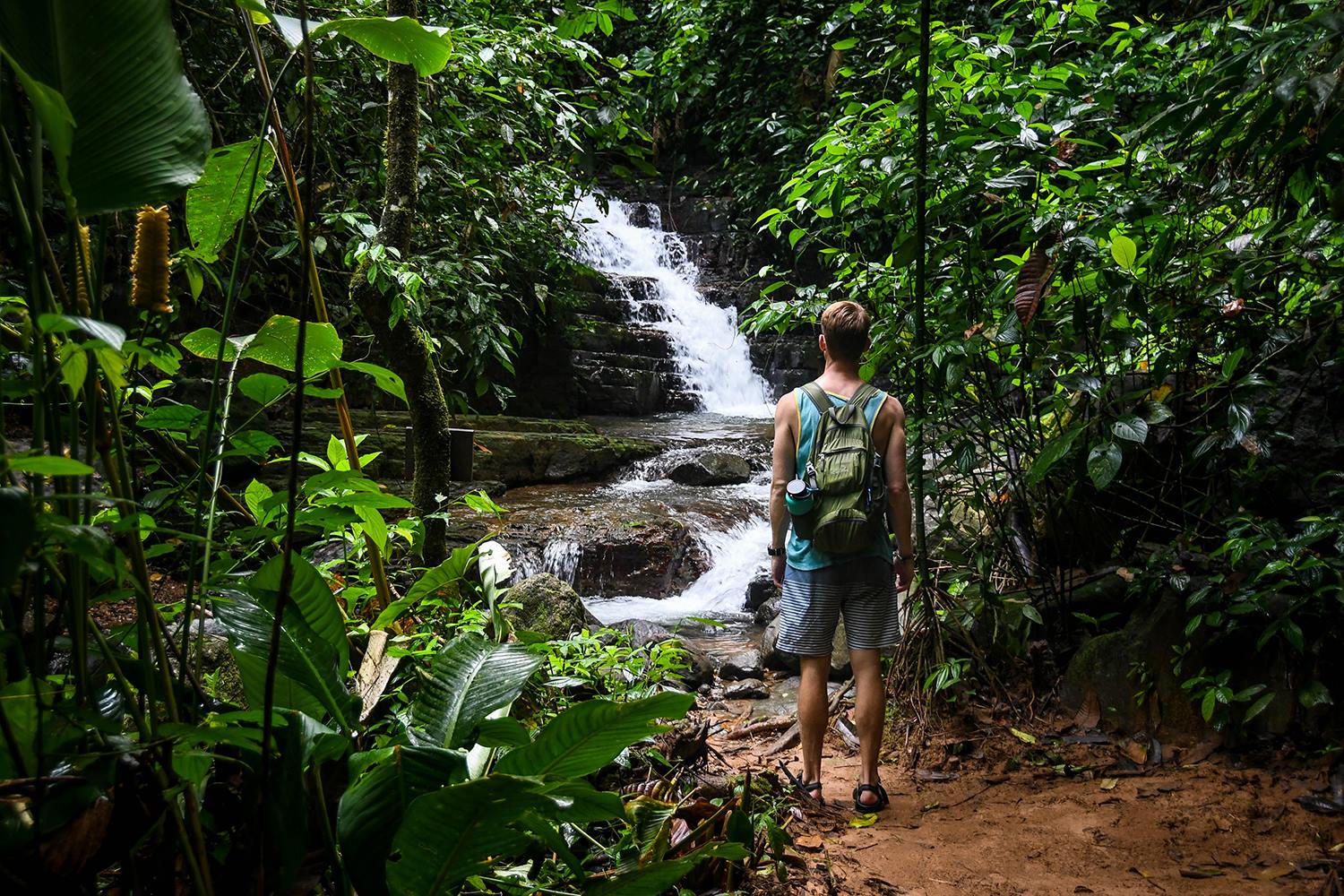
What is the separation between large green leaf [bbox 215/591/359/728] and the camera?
3.93 feet

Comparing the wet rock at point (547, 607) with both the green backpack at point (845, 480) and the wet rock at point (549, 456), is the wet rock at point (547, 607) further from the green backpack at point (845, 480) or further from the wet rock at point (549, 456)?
the wet rock at point (549, 456)

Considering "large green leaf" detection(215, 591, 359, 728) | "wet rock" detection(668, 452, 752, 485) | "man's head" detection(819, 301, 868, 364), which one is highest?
"man's head" detection(819, 301, 868, 364)

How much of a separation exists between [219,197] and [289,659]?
729 millimetres

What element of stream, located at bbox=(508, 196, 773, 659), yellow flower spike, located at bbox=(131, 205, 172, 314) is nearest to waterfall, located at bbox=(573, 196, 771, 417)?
stream, located at bbox=(508, 196, 773, 659)

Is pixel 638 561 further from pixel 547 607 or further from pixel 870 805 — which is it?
pixel 870 805

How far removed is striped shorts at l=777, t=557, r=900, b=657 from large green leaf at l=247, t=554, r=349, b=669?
1.94 meters

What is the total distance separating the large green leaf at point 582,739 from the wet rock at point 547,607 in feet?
8.07

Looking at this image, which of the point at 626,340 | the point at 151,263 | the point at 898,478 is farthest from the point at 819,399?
the point at 626,340

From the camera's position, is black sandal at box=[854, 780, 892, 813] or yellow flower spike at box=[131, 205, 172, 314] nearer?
yellow flower spike at box=[131, 205, 172, 314]

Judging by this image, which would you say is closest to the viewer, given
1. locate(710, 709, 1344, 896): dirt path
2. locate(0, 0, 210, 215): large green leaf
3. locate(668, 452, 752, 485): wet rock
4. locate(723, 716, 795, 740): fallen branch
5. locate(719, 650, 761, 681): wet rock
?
locate(0, 0, 210, 215): large green leaf

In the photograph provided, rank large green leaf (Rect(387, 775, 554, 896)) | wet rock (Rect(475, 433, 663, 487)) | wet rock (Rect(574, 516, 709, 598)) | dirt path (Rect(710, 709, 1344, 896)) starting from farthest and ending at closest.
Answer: wet rock (Rect(475, 433, 663, 487)) → wet rock (Rect(574, 516, 709, 598)) → dirt path (Rect(710, 709, 1344, 896)) → large green leaf (Rect(387, 775, 554, 896))

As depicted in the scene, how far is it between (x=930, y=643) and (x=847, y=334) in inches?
63.1

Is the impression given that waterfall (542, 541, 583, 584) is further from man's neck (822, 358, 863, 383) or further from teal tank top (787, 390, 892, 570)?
man's neck (822, 358, 863, 383)

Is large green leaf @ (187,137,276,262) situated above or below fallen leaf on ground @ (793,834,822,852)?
above
